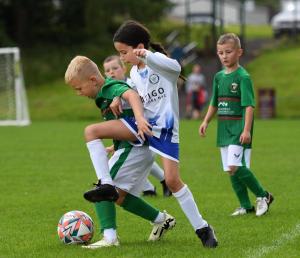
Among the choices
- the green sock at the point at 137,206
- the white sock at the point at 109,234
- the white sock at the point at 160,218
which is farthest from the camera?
the white sock at the point at 160,218

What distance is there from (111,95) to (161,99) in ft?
1.27

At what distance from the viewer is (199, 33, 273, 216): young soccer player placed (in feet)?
29.2

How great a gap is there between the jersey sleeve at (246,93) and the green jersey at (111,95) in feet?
6.79

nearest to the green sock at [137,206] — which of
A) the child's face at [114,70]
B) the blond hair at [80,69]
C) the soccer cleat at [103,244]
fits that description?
the soccer cleat at [103,244]

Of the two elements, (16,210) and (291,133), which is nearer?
(16,210)

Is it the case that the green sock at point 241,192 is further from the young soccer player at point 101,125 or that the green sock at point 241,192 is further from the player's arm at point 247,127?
the young soccer player at point 101,125

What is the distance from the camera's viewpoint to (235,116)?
9.08m

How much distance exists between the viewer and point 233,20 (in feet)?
193

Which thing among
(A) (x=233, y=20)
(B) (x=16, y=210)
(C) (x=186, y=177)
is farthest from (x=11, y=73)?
(A) (x=233, y=20)

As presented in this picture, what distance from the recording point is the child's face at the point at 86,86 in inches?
276

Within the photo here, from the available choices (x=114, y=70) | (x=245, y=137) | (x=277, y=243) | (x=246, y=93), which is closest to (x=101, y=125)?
(x=277, y=243)

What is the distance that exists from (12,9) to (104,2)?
4.17m

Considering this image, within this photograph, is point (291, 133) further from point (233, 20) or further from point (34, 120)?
point (233, 20)

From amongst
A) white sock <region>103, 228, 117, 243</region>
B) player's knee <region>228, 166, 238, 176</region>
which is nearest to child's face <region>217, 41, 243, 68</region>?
player's knee <region>228, 166, 238, 176</region>
